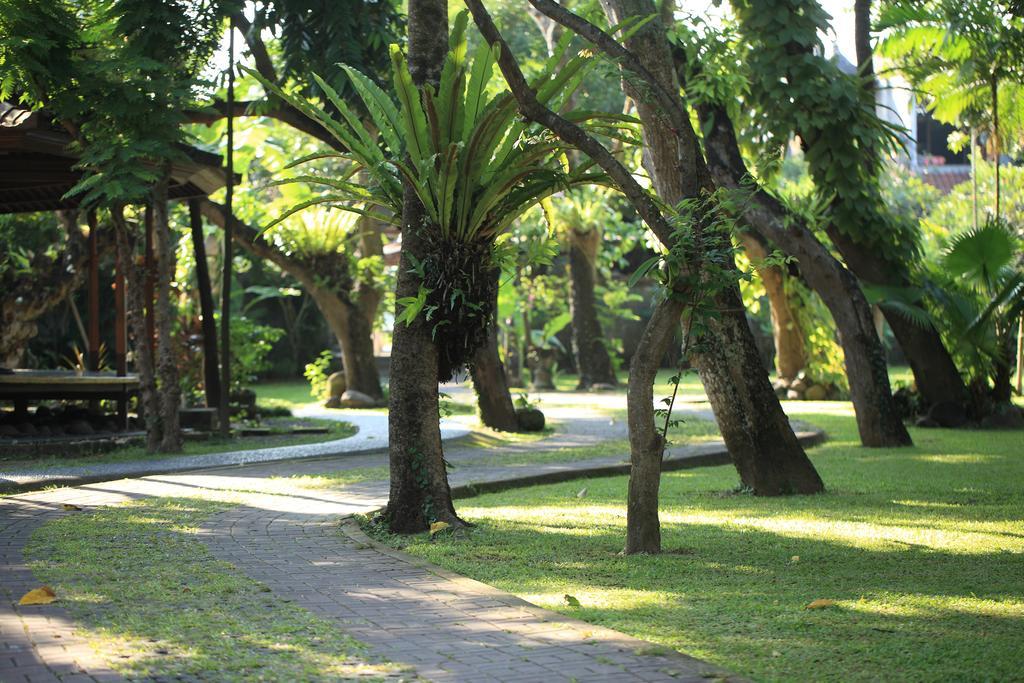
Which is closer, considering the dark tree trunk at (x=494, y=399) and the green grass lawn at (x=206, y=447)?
the green grass lawn at (x=206, y=447)

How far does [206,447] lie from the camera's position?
14.4 metres

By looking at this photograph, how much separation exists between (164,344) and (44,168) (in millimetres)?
2647

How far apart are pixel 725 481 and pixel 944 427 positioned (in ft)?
21.6

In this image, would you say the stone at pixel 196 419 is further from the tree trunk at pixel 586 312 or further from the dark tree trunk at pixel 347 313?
the tree trunk at pixel 586 312

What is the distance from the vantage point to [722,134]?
42.7 feet

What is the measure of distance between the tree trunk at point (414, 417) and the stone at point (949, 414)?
35.2 ft

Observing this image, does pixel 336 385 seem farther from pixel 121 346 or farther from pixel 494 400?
pixel 121 346

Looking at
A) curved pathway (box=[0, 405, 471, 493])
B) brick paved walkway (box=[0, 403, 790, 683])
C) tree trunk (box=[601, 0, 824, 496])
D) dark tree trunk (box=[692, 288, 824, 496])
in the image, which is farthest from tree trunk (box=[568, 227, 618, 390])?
brick paved walkway (box=[0, 403, 790, 683])

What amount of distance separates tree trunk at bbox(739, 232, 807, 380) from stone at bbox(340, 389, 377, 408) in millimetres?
7901

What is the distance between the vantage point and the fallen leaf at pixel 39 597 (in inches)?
225

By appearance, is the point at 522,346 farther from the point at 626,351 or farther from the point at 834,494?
the point at 834,494

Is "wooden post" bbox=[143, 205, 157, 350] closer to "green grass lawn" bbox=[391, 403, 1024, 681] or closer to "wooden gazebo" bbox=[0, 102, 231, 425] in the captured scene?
"wooden gazebo" bbox=[0, 102, 231, 425]

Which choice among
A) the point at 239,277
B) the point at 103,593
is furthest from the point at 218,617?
the point at 239,277

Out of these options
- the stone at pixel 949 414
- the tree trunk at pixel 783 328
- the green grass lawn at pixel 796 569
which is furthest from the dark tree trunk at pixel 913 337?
the green grass lawn at pixel 796 569
